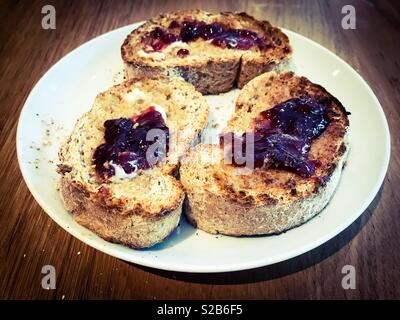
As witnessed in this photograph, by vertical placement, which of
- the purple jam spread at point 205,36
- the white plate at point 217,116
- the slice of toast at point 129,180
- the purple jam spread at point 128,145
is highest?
the purple jam spread at point 205,36

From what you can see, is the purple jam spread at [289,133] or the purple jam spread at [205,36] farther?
the purple jam spread at [205,36]

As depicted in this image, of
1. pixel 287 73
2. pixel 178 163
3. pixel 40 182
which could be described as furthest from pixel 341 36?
pixel 40 182

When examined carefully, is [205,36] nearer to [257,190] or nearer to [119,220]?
[257,190]

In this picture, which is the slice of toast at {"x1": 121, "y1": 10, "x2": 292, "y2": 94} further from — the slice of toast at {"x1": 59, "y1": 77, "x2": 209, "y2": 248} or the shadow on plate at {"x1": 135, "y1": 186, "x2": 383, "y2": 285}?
the shadow on plate at {"x1": 135, "y1": 186, "x2": 383, "y2": 285}

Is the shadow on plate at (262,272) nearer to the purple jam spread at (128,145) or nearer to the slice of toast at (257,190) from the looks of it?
the slice of toast at (257,190)

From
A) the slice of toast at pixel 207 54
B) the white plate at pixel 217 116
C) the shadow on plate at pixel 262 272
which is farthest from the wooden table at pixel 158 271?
the slice of toast at pixel 207 54

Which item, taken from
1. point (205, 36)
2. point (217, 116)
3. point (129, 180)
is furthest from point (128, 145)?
point (205, 36)
